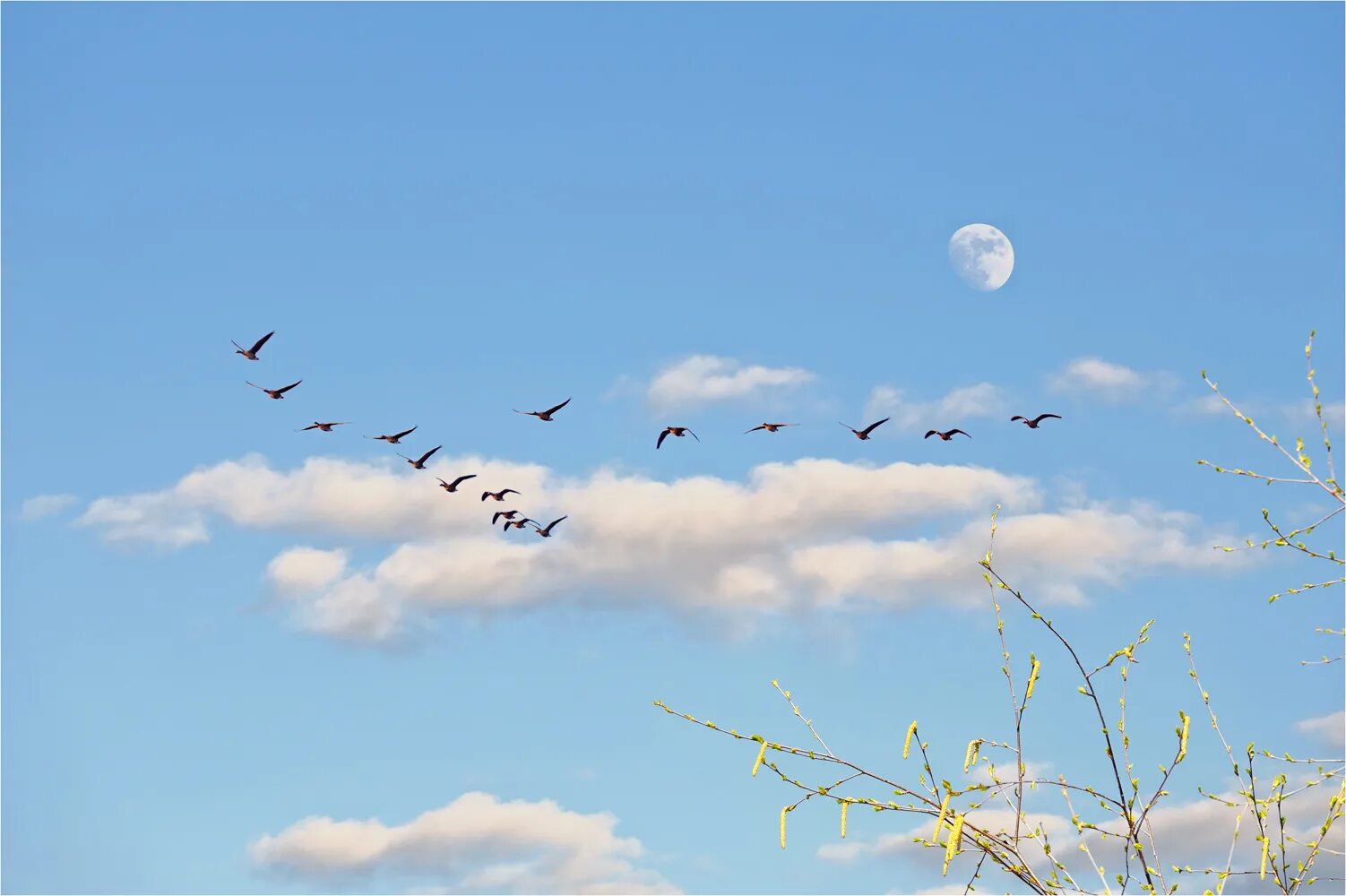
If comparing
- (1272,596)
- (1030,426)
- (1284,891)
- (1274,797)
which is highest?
(1030,426)

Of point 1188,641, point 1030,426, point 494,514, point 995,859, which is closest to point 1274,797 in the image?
point 1188,641

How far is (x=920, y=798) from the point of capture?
984 cm

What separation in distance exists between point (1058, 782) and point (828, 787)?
1.90 metres

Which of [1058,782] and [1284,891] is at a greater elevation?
[1058,782]

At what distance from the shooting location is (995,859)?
9.71 m

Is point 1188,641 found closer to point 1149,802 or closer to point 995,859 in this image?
point 1149,802

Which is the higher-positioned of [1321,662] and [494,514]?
[494,514]

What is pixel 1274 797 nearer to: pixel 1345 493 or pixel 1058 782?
pixel 1058 782

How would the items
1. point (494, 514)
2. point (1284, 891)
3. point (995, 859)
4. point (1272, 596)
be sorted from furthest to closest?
point (494, 514) < point (1272, 596) < point (1284, 891) < point (995, 859)

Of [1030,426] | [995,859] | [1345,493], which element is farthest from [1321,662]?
[1030,426]

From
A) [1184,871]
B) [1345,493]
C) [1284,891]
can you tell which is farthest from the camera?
[1345,493]

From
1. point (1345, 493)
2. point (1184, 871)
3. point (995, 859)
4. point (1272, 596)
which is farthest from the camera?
point (1272, 596)

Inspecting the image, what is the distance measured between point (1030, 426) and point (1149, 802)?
20.4m

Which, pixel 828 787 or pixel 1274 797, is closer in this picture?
pixel 828 787
